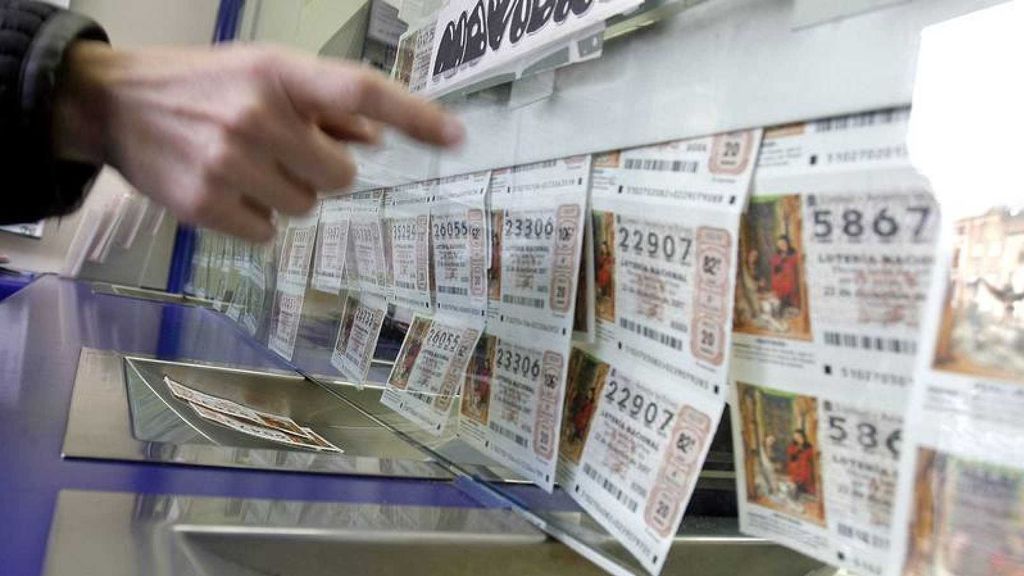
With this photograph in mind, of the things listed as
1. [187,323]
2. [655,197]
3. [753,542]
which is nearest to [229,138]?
[655,197]

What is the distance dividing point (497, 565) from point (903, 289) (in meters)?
0.37

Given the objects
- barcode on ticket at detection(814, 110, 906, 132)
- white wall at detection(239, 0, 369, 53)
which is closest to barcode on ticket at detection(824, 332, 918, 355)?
barcode on ticket at detection(814, 110, 906, 132)

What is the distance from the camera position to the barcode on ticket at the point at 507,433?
69 cm

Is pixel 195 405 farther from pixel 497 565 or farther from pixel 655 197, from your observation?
pixel 655 197

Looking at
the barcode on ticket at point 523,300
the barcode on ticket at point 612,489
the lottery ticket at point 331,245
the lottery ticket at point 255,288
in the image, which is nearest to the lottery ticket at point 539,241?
the barcode on ticket at point 523,300

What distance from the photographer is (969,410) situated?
1.17 ft

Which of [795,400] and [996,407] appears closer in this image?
[996,407]

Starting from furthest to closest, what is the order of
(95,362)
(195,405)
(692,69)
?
(95,362) → (195,405) → (692,69)

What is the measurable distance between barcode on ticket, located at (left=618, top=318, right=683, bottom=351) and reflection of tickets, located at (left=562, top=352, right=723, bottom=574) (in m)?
0.03

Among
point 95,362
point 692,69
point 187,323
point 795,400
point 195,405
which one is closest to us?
point 795,400

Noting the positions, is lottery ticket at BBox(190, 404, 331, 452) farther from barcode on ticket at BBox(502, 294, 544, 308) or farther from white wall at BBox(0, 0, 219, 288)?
white wall at BBox(0, 0, 219, 288)

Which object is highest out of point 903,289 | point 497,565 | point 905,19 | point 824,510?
point 905,19

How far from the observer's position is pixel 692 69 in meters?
0.56

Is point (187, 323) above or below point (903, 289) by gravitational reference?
below
